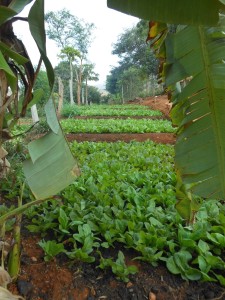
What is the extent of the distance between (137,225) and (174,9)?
141 centimetres

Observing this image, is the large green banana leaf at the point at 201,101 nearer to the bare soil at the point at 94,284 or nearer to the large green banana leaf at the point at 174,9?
the large green banana leaf at the point at 174,9

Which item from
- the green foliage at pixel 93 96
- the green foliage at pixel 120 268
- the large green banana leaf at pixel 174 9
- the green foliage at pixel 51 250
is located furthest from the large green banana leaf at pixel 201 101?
the green foliage at pixel 93 96

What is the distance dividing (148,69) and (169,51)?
2260 centimetres

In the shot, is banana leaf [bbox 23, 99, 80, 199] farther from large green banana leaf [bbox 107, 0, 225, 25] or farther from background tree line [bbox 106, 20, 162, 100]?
background tree line [bbox 106, 20, 162, 100]

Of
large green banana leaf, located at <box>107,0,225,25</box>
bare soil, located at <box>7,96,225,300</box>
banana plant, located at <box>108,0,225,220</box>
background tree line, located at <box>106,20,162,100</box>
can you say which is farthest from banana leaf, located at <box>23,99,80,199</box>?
background tree line, located at <box>106,20,162,100</box>

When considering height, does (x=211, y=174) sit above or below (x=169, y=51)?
below

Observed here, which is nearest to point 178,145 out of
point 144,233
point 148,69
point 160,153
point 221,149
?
point 221,149

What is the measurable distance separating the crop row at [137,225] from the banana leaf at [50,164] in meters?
0.91

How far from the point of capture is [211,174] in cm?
108

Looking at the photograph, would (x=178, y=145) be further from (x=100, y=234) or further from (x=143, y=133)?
(x=143, y=133)

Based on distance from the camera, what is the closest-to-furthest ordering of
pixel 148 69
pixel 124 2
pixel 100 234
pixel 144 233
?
pixel 124 2
pixel 144 233
pixel 100 234
pixel 148 69

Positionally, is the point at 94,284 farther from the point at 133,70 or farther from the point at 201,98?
the point at 133,70

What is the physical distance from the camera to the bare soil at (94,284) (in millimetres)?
1318

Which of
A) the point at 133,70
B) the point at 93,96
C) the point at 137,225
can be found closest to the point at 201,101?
the point at 137,225
